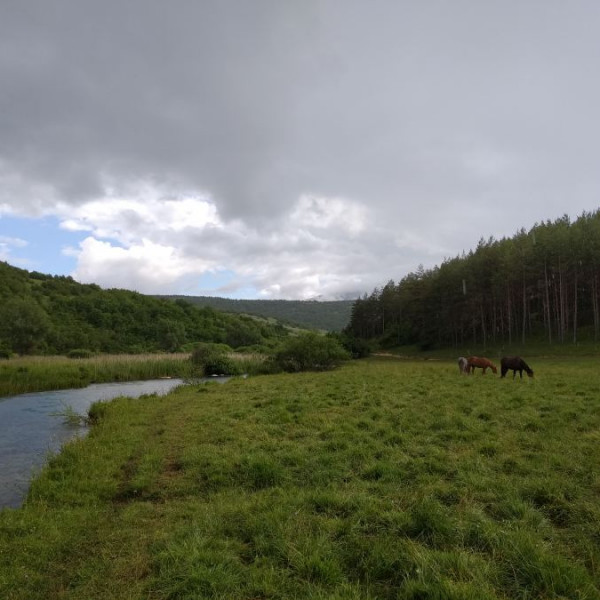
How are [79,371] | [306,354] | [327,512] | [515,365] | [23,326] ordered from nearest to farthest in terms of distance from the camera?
[327,512] < [515,365] < [79,371] < [306,354] < [23,326]

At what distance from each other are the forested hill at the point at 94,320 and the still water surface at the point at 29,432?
1207 inches

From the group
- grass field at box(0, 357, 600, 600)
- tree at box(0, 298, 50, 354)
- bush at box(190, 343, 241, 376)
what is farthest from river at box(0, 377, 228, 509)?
tree at box(0, 298, 50, 354)

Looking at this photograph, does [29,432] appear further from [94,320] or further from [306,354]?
[94,320]

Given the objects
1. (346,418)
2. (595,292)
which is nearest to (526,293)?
(595,292)

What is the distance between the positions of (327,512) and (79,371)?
34.9 m

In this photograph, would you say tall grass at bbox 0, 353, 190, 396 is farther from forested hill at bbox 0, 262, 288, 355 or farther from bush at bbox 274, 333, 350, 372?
forested hill at bbox 0, 262, 288, 355

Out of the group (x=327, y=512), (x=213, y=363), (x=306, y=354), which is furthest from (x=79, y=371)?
(x=327, y=512)

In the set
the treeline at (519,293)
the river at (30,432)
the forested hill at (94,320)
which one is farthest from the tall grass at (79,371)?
the treeline at (519,293)

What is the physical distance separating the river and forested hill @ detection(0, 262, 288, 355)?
30769mm

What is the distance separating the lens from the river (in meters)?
10.3

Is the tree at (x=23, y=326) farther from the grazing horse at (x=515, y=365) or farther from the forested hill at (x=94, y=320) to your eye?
the grazing horse at (x=515, y=365)

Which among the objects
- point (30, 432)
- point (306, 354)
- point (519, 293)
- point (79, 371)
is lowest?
point (30, 432)

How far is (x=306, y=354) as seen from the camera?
3959 cm

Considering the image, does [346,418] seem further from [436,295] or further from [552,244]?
[436,295]
